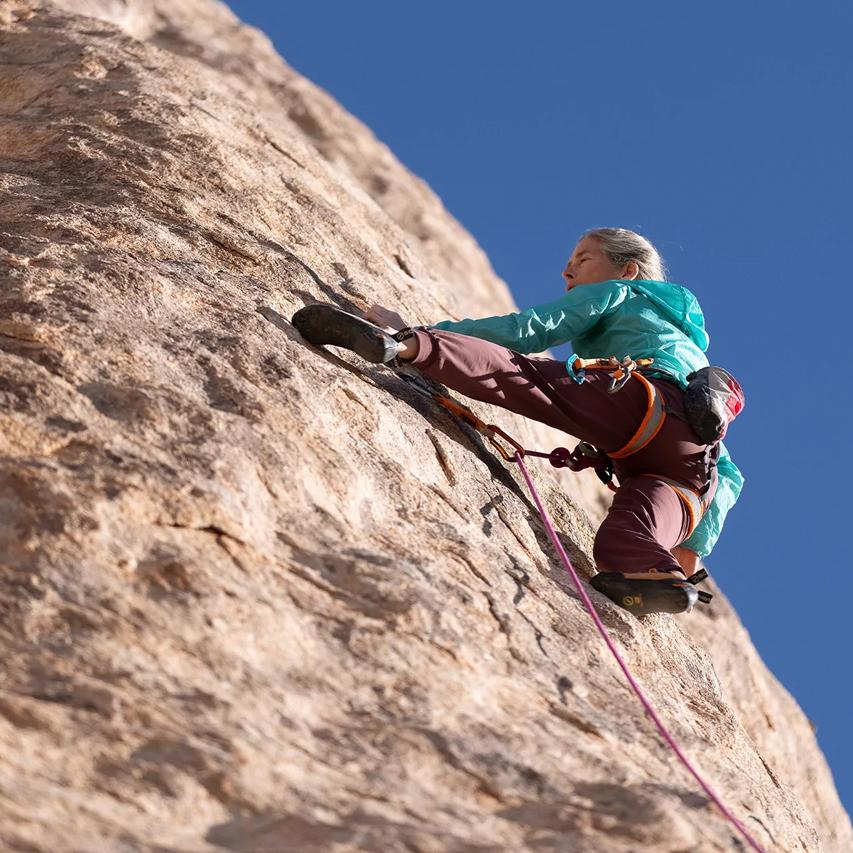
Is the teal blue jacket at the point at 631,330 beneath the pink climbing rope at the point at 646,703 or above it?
above

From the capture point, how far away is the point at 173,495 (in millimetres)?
4035

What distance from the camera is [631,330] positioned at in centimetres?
618

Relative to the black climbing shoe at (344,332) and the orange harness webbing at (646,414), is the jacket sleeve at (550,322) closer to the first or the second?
the orange harness webbing at (646,414)

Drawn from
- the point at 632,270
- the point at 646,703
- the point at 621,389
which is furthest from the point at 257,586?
the point at 632,270

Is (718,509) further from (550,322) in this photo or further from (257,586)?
(257,586)

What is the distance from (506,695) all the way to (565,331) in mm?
2399

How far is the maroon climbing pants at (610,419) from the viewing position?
550 cm

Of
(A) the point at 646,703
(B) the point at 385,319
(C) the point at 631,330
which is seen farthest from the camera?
(C) the point at 631,330

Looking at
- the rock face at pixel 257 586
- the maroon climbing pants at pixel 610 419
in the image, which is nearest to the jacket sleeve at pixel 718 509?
the maroon climbing pants at pixel 610 419

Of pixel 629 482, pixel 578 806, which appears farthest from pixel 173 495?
pixel 629 482

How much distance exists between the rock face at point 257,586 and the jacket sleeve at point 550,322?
1.45 ft

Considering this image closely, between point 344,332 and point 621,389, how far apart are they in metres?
1.32

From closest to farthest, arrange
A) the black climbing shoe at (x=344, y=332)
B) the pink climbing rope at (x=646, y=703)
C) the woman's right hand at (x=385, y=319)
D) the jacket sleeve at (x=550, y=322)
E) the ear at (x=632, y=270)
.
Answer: the pink climbing rope at (x=646, y=703) < the black climbing shoe at (x=344, y=332) < the jacket sleeve at (x=550, y=322) < the woman's right hand at (x=385, y=319) < the ear at (x=632, y=270)

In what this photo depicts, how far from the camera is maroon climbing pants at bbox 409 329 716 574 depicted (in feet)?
18.0
